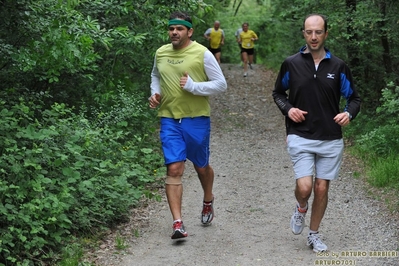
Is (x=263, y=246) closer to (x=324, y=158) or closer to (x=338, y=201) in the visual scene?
(x=324, y=158)

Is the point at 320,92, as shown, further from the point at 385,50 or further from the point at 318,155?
the point at 385,50

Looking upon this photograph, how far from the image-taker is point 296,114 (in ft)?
18.8

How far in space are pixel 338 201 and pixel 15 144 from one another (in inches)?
162

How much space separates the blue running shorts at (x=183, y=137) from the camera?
6.30 metres

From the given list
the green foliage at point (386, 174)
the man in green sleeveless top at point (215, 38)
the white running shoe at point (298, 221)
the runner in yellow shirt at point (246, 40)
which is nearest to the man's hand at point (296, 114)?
the white running shoe at point (298, 221)

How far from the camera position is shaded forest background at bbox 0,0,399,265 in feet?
19.6

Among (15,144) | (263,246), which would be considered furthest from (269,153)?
(15,144)

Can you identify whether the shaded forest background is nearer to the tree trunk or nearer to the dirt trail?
the tree trunk

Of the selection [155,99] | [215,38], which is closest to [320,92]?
[155,99]

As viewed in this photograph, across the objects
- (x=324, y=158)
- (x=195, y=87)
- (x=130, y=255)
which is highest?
(x=195, y=87)

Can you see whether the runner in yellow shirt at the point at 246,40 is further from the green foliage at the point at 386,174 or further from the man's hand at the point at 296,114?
the man's hand at the point at 296,114

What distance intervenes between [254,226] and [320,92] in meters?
2.00

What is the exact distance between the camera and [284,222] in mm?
7211

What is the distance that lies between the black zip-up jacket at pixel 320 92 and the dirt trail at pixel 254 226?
1172 mm
